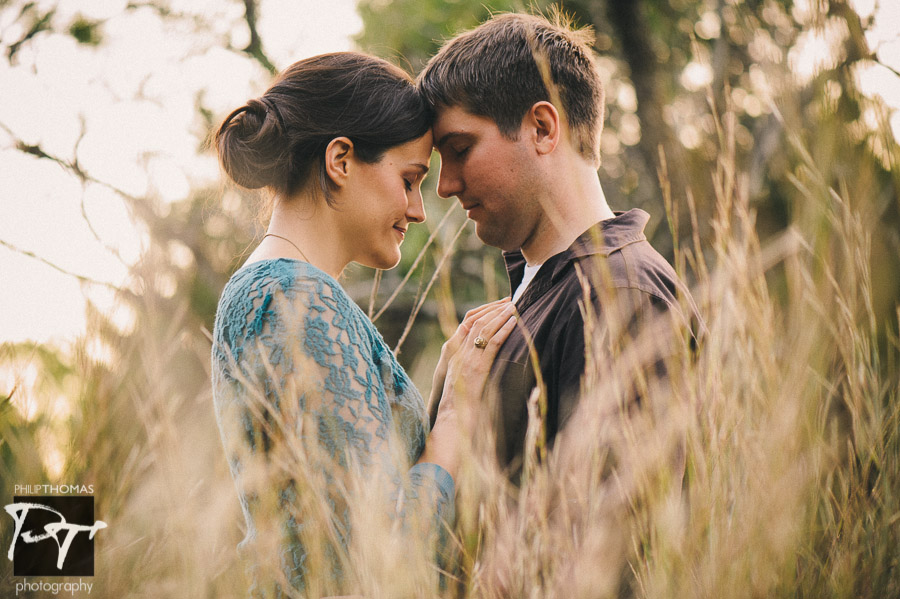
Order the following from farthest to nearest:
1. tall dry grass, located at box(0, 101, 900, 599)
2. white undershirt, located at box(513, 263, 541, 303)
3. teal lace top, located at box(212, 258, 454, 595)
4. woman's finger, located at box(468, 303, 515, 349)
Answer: white undershirt, located at box(513, 263, 541, 303)
woman's finger, located at box(468, 303, 515, 349)
teal lace top, located at box(212, 258, 454, 595)
tall dry grass, located at box(0, 101, 900, 599)

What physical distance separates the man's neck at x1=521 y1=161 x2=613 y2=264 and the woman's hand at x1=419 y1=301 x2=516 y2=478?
38cm

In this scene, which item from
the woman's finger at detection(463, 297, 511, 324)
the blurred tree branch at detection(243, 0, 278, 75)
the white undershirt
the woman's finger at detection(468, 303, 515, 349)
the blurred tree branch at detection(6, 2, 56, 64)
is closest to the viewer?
the woman's finger at detection(468, 303, 515, 349)

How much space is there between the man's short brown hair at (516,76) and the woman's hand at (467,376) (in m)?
0.69

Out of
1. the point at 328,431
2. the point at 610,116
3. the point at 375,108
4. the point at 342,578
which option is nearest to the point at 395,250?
the point at 375,108

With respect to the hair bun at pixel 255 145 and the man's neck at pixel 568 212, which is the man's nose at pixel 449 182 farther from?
the hair bun at pixel 255 145

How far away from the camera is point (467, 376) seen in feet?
5.75

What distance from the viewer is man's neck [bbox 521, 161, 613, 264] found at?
2109 mm

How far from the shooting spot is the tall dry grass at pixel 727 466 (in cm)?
115

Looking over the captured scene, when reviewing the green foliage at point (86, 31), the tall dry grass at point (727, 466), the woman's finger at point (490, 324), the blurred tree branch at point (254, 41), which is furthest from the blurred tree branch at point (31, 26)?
the tall dry grass at point (727, 466)

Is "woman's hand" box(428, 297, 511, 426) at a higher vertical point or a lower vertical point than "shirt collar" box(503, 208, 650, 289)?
lower

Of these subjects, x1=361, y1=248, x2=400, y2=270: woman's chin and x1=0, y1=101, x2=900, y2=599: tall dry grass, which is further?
x1=361, y1=248, x2=400, y2=270: woman's chin

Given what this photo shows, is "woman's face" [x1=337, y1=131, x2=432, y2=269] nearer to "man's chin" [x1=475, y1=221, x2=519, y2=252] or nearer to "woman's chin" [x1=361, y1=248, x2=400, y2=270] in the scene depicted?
"woman's chin" [x1=361, y1=248, x2=400, y2=270]
